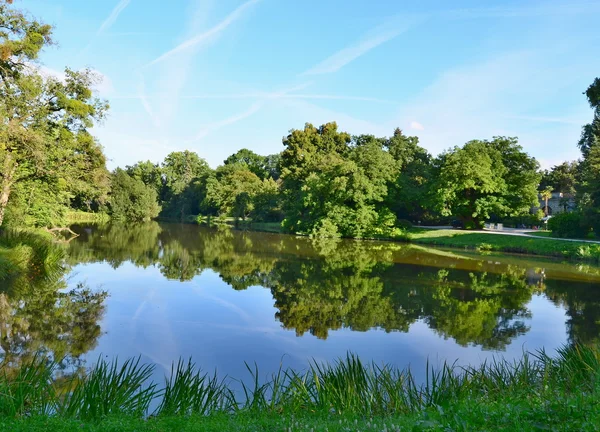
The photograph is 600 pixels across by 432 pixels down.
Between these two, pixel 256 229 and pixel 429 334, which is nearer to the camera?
pixel 429 334

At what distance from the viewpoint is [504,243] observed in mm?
32281

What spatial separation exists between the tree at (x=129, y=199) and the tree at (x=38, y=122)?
47.9 m

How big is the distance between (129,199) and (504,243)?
57853 millimetres

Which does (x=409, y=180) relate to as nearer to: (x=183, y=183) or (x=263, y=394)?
(x=263, y=394)

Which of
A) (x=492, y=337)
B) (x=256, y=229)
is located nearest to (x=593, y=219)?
(x=492, y=337)

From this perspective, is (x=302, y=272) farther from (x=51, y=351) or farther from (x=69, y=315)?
(x=51, y=351)

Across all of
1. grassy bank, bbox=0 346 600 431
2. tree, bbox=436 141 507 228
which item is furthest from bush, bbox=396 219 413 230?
grassy bank, bbox=0 346 600 431

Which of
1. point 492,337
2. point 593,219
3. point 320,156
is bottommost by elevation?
point 492,337

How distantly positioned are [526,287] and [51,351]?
17.0 metres

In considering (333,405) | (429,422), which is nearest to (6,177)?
(333,405)

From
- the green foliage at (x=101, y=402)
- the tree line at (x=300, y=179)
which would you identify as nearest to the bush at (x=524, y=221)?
the tree line at (x=300, y=179)

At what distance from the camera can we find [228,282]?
63.4ft

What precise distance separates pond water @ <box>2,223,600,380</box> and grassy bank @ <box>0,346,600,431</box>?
2.75m

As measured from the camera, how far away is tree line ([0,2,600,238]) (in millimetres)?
20938
